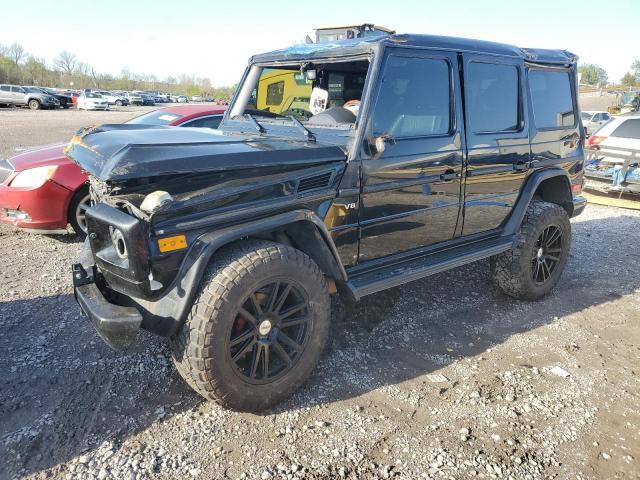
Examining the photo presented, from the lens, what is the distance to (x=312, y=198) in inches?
112

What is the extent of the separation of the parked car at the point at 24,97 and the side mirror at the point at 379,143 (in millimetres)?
37944

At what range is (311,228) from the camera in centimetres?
285

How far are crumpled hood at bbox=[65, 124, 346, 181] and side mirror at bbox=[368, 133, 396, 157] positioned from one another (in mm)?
205

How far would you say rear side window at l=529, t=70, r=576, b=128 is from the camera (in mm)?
4227

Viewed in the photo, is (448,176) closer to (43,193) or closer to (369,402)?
(369,402)

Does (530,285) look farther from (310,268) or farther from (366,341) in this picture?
(310,268)

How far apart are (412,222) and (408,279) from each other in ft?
1.35

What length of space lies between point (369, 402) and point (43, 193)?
4170 millimetres

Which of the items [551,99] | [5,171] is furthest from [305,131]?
[5,171]

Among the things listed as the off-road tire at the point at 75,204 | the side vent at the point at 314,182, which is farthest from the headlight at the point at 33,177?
the side vent at the point at 314,182

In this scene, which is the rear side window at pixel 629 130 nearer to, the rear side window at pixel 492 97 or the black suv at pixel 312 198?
the black suv at pixel 312 198

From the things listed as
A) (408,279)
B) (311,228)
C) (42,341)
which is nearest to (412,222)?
(408,279)

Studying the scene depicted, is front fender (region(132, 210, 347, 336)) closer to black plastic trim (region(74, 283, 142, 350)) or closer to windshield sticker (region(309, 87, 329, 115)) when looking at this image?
black plastic trim (region(74, 283, 142, 350))

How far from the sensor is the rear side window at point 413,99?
10.3 ft
